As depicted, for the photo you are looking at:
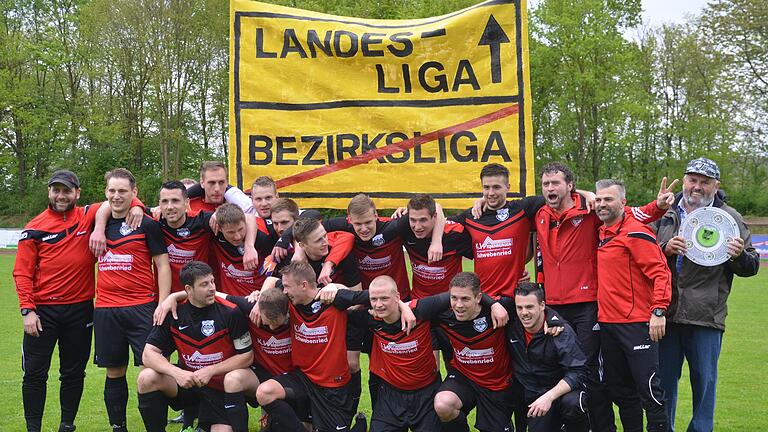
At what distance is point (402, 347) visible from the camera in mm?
5543

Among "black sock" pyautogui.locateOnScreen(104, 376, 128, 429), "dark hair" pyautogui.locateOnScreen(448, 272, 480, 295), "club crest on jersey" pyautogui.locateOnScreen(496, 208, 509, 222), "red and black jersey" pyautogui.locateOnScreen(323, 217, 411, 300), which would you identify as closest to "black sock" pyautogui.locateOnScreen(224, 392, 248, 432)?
"black sock" pyautogui.locateOnScreen(104, 376, 128, 429)

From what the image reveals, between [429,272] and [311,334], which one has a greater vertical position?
[429,272]

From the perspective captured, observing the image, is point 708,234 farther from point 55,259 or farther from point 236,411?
point 55,259

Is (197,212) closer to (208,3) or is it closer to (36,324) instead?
(36,324)

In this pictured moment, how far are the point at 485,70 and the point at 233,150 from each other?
252 cm

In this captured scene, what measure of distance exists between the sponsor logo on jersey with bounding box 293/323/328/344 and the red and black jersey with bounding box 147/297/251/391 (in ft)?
1.45

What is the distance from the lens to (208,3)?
32812 millimetres

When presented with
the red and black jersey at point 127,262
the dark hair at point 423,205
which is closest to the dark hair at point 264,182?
the red and black jersey at point 127,262

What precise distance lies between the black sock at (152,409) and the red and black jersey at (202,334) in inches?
13.1

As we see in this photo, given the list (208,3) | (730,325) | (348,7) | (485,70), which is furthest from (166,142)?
(485,70)

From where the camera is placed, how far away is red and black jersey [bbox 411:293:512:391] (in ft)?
17.8

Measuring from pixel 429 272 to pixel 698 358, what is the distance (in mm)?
2282

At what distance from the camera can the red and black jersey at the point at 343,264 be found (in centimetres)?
580

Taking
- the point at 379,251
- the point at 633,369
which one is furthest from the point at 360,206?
the point at 633,369
